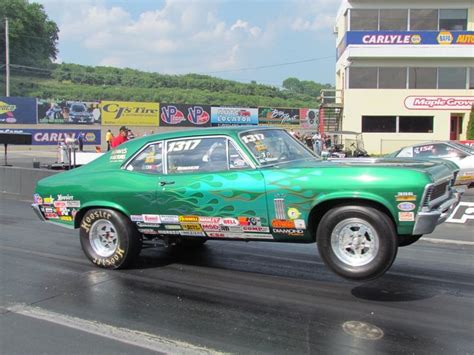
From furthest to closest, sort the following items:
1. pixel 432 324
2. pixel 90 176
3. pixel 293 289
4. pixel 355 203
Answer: pixel 90 176 < pixel 293 289 < pixel 355 203 < pixel 432 324

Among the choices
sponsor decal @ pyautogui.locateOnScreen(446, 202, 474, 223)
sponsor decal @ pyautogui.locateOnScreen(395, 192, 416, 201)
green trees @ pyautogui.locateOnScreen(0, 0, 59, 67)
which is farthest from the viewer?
green trees @ pyautogui.locateOnScreen(0, 0, 59, 67)

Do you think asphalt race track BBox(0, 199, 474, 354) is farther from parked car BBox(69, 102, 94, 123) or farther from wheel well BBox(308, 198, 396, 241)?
parked car BBox(69, 102, 94, 123)

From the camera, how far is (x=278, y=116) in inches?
1955

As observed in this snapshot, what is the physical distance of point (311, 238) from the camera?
206 inches

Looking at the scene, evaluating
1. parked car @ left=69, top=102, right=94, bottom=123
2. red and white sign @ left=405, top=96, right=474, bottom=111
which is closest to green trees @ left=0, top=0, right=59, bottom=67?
parked car @ left=69, top=102, right=94, bottom=123

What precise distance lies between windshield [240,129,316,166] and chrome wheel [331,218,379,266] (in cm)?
110

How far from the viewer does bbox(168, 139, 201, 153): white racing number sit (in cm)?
590

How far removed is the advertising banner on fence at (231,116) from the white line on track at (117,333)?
41.7m

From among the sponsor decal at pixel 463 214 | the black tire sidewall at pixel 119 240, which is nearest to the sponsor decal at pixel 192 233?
the black tire sidewall at pixel 119 240

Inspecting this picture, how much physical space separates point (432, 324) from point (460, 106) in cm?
3281

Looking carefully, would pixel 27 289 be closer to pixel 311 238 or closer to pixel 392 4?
→ pixel 311 238

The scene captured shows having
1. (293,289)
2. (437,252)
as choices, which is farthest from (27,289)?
(437,252)

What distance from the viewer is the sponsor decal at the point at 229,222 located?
17.7ft

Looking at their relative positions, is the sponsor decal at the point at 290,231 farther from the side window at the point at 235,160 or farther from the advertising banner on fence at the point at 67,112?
the advertising banner on fence at the point at 67,112
